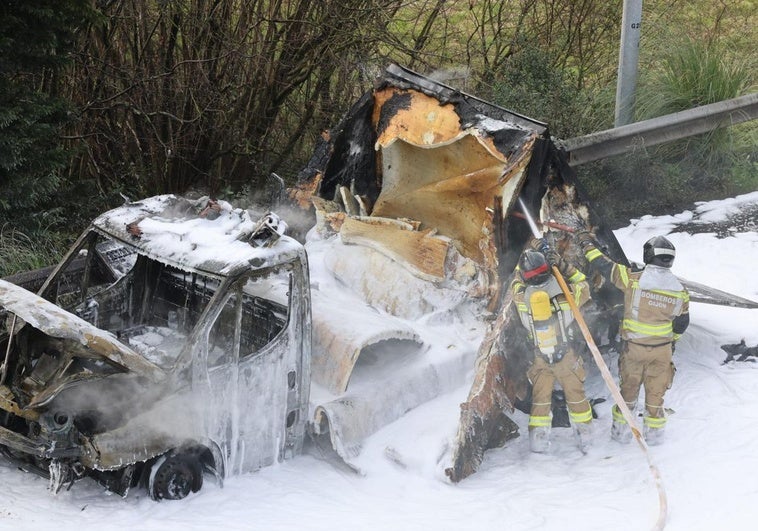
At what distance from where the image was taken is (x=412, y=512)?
15.5 feet

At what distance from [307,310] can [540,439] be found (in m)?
1.83

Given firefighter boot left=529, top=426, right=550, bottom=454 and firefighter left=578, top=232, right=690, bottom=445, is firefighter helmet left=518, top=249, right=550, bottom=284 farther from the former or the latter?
firefighter boot left=529, top=426, right=550, bottom=454

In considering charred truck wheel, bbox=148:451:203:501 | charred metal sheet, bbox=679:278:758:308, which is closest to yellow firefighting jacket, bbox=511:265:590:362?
charred metal sheet, bbox=679:278:758:308

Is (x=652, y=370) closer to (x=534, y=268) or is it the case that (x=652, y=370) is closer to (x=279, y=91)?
(x=534, y=268)

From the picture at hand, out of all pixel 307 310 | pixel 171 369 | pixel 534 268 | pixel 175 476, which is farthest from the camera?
pixel 534 268

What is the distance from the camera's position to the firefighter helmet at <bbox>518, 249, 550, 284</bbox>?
528 cm

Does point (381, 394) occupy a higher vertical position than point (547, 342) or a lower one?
Answer: lower

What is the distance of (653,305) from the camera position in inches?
215

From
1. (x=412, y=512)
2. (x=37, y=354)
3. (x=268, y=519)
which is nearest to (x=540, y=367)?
(x=412, y=512)

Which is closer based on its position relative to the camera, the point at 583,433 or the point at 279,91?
the point at 583,433

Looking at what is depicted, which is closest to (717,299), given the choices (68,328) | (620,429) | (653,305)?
(653,305)

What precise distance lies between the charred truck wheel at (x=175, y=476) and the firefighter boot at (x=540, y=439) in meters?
2.19

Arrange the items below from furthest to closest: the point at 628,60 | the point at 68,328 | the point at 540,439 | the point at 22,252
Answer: the point at 628,60, the point at 22,252, the point at 540,439, the point at 68,328

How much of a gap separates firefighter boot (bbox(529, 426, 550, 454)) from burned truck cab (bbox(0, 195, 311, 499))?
1.56 m
